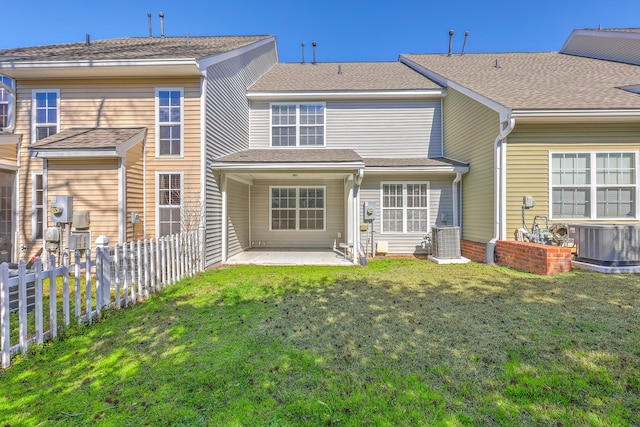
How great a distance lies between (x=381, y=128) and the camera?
10797 millimetres

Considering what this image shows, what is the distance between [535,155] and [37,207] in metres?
13.1

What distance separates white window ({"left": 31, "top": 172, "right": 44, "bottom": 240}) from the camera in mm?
7770

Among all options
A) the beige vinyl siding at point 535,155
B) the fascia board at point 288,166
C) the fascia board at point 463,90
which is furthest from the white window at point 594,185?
the fascia board at point 288,166

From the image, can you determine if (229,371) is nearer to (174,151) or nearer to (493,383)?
(493,383)

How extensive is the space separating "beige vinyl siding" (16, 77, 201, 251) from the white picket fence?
193 cm

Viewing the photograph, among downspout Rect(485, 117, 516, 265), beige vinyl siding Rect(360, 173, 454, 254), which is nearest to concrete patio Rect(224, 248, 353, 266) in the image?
beige vinyl siding Rect(360, 173, 454, 254)

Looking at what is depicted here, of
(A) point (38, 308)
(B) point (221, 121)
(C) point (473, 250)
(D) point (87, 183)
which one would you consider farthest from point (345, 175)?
(A) point (38, 308)

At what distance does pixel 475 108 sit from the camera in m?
8.49

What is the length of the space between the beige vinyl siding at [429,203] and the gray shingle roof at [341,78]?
3.46m

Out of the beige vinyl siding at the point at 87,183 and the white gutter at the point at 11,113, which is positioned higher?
the white gutter at the point at 11,113

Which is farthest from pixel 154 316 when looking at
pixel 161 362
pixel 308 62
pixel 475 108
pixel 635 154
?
pixel 308 62

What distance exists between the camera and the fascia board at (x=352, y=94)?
1049 cm

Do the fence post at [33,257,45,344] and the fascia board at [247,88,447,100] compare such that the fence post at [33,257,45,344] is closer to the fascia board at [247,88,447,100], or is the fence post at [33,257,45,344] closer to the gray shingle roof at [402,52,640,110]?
the fascia board at [247,88,447,100]

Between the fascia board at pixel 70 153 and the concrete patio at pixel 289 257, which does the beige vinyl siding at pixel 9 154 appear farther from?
the concrete patio at pixel 289 257
